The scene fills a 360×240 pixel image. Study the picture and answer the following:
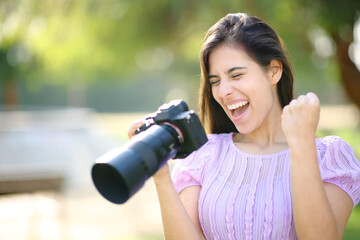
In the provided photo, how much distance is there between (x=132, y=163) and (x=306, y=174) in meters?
0.59

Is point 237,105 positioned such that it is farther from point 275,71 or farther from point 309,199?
point 309,199

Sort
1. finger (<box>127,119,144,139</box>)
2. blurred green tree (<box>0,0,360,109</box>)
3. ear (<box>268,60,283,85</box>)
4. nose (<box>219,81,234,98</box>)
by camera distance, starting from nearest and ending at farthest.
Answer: finger (<box>127,119,144,139</box>) < nose (<box>219,81,234,98</box>) < ear (<box>268,60,283,85</box>) < blurred green tree (<box>0,0,360,109</box>)

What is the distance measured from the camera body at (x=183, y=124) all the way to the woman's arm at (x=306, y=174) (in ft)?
0.89

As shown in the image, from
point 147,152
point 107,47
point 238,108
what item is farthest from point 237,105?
point 107,47

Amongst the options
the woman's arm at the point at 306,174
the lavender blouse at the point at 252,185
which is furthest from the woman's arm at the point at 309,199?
the lavender blouse at the point at 252,185

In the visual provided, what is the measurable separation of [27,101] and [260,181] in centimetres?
3031

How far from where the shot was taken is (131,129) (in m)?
1.49

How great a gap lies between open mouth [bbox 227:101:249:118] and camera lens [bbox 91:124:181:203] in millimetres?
437

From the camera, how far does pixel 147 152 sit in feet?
3.76

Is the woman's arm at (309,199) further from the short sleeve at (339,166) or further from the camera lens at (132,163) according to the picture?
the camera lens at (132,163)

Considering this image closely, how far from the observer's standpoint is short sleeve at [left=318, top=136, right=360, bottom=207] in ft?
5.13

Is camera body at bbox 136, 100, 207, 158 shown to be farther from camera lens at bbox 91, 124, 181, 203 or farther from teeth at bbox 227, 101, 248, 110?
teeth at bbox 227, 101, 248, 110

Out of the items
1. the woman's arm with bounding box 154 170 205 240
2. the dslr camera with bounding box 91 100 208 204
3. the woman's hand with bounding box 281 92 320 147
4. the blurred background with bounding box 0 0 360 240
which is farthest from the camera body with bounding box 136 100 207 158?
the blurred background with bounding box 0 0 360 240

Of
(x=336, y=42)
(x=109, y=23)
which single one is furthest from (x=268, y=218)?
(x=109, y=23)
